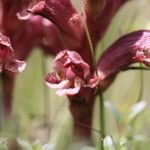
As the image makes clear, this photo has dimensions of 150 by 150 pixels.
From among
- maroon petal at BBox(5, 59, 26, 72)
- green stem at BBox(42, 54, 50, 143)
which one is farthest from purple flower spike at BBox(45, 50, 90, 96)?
green stem at BBox(42, 54, 50, 143)

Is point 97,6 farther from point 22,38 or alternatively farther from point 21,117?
point 21,117

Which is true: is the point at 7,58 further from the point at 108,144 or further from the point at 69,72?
the point at 108,144

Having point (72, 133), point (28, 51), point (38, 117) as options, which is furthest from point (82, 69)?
point (38, 117)

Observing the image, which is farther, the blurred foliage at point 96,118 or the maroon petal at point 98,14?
the blurred foliage at point 96,118

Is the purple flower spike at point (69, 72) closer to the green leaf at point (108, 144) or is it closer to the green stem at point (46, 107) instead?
the green leaf at point (108, 144)

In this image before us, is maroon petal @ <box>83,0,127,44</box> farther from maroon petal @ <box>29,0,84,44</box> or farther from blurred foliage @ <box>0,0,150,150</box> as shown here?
blurred foliage @ <box>0,0,150,150</box>

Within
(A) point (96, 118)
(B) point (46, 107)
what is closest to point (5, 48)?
(B) point (46, 107)

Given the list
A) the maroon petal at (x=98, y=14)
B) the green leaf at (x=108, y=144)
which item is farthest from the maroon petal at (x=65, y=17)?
the green leaf at (x=108, y=144)
